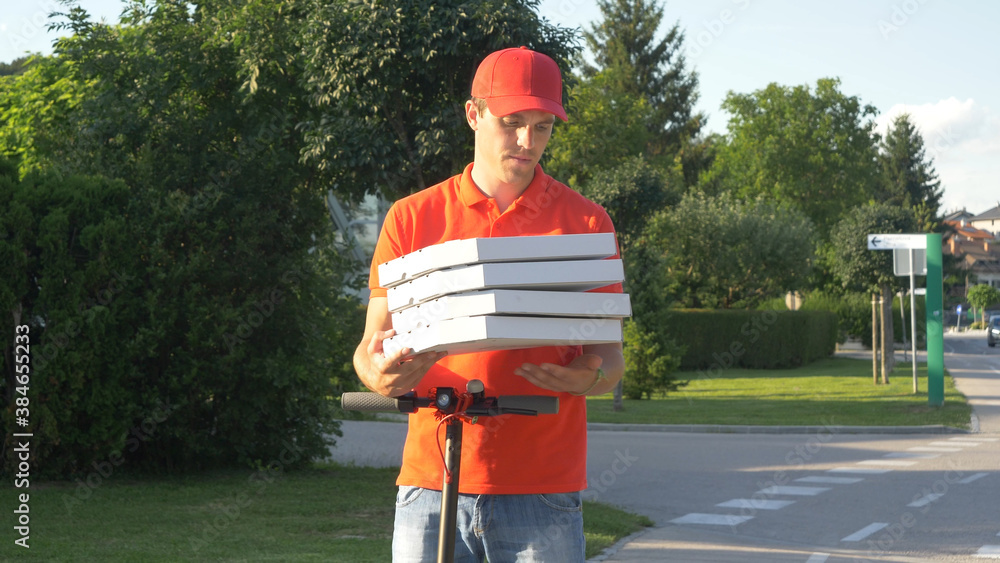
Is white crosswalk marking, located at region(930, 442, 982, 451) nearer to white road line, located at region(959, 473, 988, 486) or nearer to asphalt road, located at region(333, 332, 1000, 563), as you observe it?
asphalt road, located at region(333, 332, 1000, 563)

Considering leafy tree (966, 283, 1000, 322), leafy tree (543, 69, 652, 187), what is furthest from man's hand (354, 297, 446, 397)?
leafy tree (966, 283, 1000, 322)

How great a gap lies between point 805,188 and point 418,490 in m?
67.6

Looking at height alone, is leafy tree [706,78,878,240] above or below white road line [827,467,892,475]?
above

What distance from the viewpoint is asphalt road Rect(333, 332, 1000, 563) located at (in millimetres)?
7891

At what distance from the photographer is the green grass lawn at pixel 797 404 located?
706 inches

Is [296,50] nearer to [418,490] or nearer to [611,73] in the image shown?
[418,490]

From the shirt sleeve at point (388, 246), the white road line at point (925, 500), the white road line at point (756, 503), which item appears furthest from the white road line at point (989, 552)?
the shirt sleeve at point (388, 246)

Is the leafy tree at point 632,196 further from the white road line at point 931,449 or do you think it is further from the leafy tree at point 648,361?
the white road line at point 931,449

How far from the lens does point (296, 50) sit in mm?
9672

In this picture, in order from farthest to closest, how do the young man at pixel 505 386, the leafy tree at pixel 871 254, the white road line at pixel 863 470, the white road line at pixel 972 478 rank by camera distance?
1. the leafy tree at pixel 871 254
2. the white road line at pixel 863 470
3. the white road line at pixel 972 478
4. the young man at pixel 505 386

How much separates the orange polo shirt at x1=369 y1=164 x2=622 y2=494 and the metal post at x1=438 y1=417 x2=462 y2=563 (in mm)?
126

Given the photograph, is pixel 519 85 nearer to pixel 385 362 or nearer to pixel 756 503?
pixel 385 362

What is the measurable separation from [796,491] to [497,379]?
29.1 ft

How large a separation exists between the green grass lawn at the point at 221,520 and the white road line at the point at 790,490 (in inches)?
83.6
